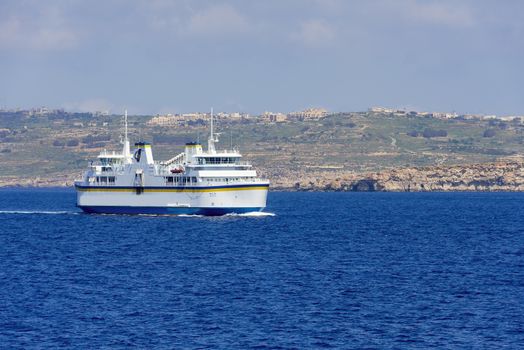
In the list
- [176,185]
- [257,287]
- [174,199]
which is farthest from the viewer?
[174,199]

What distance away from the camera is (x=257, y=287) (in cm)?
Answer: 5266

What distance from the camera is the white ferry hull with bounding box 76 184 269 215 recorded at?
93750 millimetres

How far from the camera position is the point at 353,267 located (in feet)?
201

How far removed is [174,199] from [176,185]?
1.68 m

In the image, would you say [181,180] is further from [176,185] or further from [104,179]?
[104,179]

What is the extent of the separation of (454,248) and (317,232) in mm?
15998

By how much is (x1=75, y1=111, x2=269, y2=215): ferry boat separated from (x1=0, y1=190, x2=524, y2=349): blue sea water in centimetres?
323

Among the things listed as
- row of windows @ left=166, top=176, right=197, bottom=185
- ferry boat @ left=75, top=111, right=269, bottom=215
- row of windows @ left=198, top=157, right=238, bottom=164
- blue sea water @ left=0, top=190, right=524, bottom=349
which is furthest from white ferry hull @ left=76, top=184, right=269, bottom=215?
blue sea water @ left=0, top=190, right=524, bottom=349

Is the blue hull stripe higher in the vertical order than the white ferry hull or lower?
lower

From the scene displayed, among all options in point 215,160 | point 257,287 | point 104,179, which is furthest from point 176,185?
point 257,287

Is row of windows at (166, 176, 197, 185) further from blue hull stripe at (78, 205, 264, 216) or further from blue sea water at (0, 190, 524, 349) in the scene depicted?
blue sea water at (0, 190, 524, 349)

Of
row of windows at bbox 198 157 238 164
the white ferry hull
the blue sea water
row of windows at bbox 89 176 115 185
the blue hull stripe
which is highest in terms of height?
row of windows at bbox 198 157 238 164

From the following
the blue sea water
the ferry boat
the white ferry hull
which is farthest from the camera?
the ferry boat

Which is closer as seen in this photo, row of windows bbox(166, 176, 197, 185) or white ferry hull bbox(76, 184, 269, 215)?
white ferry hull bbox(76, 184, 269, 215)
